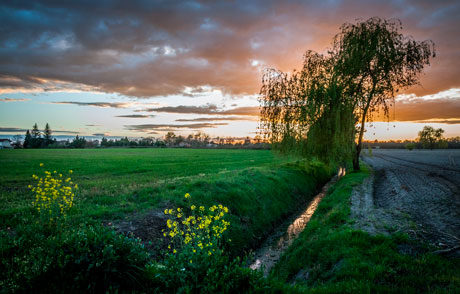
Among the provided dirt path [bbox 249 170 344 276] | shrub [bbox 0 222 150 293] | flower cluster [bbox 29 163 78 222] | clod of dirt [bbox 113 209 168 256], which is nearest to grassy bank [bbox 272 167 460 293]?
dirt path [bbox 249 170 344 276]

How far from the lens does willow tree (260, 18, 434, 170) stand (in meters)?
20.3

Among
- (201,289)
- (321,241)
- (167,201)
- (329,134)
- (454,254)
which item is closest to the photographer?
(201,289)

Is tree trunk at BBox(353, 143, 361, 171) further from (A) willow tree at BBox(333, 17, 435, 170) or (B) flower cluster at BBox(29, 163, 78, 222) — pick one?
(B) flower cluster at BBox(29, 163, 78, 222)

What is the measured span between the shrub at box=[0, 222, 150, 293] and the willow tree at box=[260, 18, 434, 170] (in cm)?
1821

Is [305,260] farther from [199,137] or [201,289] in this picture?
[199,137]

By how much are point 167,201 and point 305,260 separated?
7.24 m

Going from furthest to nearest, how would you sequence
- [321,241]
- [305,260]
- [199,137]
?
[199,137]
[321,241]
[305,260]

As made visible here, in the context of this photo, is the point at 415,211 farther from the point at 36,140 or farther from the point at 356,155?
the point at 36,140

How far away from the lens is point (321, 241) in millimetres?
9055

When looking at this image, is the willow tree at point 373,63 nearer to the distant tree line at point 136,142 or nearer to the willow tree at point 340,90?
the willow tree at point 340,90

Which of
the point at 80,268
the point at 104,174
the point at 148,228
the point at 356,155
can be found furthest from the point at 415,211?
the point at 104,174

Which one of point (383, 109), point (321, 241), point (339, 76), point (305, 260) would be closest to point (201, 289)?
point (305, 260)

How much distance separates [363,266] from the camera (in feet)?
20.8

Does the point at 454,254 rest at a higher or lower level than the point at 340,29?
lower
